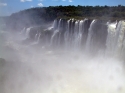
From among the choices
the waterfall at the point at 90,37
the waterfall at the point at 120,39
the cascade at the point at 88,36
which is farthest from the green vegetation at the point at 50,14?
the waterfall at the point at 120,39

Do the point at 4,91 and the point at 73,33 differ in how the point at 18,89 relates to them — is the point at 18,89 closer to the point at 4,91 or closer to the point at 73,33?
the point at 4,91

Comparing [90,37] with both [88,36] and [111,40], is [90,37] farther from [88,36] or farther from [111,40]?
[111,40]

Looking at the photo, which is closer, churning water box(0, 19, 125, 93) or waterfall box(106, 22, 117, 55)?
churning water box(0, 19, 125, 93)

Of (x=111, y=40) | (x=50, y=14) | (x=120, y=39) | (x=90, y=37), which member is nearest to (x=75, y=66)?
(x=111, y=40)

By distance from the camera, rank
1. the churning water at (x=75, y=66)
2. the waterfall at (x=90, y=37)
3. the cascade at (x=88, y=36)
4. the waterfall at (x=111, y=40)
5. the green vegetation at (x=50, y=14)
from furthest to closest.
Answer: the green vegetation at (x=50, y=14) < the waterfall at (x=90, y=37) < the waterfall at (x=111, y=40) < the cascade at (x=88, y=36) < the churning water at (x=75, y=66)

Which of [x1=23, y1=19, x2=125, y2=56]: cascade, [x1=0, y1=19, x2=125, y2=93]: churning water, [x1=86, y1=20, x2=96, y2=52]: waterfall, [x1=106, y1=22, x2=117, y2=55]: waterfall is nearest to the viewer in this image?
[x1=0, y1=19, x2=125, y2=93]: churning water

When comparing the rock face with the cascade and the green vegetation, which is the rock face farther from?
the green vegetation

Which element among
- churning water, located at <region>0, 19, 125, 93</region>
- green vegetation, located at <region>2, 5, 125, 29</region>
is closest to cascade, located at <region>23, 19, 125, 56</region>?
churning water, located at <region>0, 19, 125, 93</region>

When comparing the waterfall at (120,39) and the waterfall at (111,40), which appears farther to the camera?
the waterfall at (111,40)

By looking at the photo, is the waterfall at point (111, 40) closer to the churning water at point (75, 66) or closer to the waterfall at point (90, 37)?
the churning water at point (75, 66)
